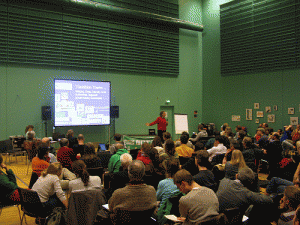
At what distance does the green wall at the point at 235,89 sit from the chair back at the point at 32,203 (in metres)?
10.6

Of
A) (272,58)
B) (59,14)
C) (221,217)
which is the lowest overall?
(221,217)

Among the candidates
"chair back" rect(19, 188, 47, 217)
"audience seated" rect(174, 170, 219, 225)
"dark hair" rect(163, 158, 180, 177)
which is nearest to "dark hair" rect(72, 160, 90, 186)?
"chair back" rect(19, 188, 47, 217)

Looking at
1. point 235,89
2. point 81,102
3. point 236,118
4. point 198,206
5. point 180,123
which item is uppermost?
point 235,89

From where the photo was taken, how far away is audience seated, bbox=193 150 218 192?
139 inches

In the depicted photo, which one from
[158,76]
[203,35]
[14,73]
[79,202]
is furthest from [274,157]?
[203,35]

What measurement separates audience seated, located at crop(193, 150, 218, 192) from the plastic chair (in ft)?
6.58

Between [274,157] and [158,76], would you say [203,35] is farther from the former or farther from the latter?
[274,157]

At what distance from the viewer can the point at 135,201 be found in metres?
2.57

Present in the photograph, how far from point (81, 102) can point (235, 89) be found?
299 inches

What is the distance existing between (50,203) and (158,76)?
10.6 metres

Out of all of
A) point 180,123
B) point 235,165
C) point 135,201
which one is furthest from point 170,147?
point 180,123

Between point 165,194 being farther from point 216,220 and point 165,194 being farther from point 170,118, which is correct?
point 170,118

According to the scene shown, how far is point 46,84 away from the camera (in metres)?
10.4

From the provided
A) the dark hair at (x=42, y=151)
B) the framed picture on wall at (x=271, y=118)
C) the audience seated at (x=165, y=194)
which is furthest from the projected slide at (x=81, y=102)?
the audience seated at (x=165, y=194)
